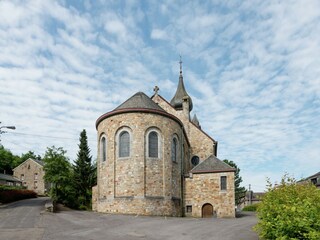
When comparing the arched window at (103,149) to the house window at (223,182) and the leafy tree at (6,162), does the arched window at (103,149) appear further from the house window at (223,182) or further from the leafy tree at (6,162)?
the leafy tree at (6,162)

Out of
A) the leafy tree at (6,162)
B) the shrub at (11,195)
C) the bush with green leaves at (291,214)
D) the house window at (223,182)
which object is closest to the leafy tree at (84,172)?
the shrub at (11,195)

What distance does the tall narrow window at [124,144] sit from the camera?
1004 inches

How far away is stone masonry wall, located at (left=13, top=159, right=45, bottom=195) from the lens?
62.8m

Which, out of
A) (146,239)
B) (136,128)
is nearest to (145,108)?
(136,128)

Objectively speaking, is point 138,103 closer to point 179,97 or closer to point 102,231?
point 102,231

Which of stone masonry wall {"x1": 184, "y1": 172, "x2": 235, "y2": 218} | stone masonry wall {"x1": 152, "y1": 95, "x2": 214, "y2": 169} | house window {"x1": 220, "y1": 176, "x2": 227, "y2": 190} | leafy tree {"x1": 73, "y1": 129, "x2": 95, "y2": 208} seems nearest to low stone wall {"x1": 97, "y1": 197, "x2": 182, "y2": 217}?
stone masonry wall {"x1": 184, "y1": 172, "x2": 235, "y2": 218}

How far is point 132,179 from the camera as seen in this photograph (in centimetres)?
2444

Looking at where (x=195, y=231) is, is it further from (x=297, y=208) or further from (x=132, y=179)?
(x=132, y=179)

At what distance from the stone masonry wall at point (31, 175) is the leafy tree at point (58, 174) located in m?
34.5

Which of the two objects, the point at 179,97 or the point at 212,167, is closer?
the point at 212,167

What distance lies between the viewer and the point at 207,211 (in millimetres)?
28500

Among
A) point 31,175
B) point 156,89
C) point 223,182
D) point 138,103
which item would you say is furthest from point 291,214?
point 31,175

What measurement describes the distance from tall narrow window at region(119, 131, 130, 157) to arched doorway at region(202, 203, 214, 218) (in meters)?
8.79

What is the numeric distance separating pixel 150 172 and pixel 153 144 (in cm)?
227
